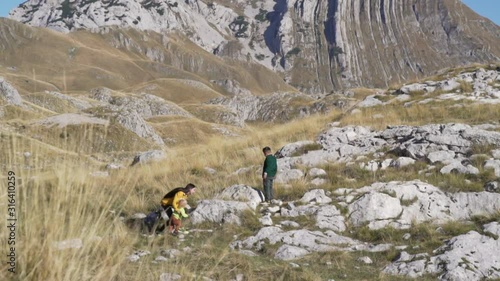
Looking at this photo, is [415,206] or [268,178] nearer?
[415,206]

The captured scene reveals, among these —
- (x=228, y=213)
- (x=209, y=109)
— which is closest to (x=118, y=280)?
(x=228, y=213)

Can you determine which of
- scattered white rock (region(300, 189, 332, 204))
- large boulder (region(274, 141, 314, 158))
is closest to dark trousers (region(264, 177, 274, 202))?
scattered white rock (region(300, 189, 332, 204))

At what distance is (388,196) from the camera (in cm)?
913

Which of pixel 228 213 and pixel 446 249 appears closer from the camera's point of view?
pixel 446 249

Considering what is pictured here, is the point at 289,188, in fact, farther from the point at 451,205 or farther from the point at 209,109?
the point at 209,109

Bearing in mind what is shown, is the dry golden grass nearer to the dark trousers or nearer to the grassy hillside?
the grassy hillside

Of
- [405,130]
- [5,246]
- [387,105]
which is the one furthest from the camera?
[387,105]

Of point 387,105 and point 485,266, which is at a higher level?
point 387,105

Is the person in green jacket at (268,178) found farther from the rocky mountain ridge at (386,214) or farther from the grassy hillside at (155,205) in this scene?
the grassy hillside at (155,205)

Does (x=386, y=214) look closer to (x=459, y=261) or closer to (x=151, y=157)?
(x=459, y=261)

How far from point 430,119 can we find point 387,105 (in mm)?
4014

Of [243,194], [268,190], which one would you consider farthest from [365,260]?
[243,194]

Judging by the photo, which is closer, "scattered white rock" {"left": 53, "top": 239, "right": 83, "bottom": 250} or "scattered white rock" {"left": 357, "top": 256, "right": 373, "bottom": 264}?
"scattered white rock" {"left": 53, "top": 239, "right": 83, "bottom": 250}

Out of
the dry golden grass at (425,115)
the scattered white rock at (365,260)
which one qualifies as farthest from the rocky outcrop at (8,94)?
the scattered white rock at (365,260)
